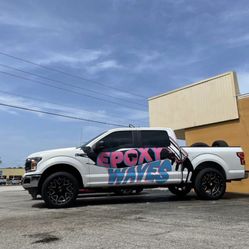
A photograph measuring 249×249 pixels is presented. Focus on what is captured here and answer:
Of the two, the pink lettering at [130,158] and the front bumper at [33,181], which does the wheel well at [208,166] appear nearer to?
the pink lettering at [130,158]

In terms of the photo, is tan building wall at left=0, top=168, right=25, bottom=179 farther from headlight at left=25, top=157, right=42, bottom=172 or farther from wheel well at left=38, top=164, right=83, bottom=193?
wheel well at left=38, top=164, right=83, bottom=193

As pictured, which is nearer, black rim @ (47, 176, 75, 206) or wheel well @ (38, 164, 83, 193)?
black rim @ (47, 176, 75, 206)

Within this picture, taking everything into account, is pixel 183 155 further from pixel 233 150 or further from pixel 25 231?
pixel 25 231

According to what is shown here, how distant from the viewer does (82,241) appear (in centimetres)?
573

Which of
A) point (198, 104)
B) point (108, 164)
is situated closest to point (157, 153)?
point (108, 164)

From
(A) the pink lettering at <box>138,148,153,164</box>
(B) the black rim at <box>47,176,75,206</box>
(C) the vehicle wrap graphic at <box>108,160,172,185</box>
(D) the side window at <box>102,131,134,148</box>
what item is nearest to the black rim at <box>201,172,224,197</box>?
(C) the vehicle wrap graphic at <box>108,160,172,185</box>

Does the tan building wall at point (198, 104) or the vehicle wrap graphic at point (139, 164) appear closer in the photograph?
the vehicle wrap graphic at point (139, 164)

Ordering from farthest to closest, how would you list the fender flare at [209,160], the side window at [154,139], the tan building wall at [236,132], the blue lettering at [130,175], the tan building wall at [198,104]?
1. the tan building wall at [198,104]
2. the tan building wall at [236,132]
3. the fender flare at [209,160]
4. the side window at [154,139]
5. the blue lettering at [130,175]

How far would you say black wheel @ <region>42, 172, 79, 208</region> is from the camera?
10.2 meters

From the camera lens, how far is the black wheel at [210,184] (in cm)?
1160

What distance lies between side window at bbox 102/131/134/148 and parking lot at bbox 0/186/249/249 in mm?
2127

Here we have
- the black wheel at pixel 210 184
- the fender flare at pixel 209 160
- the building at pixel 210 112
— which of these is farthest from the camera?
the building at pixel 210 112

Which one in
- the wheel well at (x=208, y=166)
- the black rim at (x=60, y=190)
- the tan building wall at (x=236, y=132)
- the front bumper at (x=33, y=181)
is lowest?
the black rim at (x=60, y=190)

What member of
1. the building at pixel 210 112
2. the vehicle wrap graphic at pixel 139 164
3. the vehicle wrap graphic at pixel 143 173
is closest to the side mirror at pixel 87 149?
the vehicle wrap graphic at pixel 139 164
